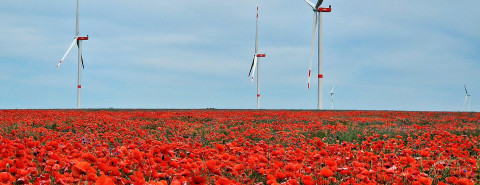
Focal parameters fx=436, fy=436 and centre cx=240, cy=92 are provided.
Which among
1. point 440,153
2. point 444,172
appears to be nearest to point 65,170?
point 444,172

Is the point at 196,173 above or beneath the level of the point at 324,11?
beneath

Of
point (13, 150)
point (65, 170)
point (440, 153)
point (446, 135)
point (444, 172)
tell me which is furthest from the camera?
point (446, 135)

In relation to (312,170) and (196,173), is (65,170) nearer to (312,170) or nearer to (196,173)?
(196,173)

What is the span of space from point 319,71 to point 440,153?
3240cm

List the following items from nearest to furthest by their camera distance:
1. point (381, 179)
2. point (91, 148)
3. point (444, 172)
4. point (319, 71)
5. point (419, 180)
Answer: point (419, 180), point (381, 179), point (444, 172), point (91, 148), point (319, 71)

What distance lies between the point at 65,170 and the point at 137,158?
0.77 m

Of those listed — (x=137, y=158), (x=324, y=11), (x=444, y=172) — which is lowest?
(x=444, y=172)

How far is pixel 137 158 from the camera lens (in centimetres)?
473

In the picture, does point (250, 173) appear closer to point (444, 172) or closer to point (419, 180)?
point (419, 180)

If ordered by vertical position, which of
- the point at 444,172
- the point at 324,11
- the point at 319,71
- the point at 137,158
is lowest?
Answer: the point at 444,172

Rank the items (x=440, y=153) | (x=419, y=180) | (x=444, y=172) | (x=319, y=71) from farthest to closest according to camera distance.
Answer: (x=319, y=71) < (x=440, y=153) < (x=444, y=172) < (x=419, y=180)

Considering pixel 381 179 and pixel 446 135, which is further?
pixel 446 135

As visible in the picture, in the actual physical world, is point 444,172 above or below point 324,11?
below

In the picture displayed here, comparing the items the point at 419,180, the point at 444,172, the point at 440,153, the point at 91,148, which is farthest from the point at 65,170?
the point at 440,153
